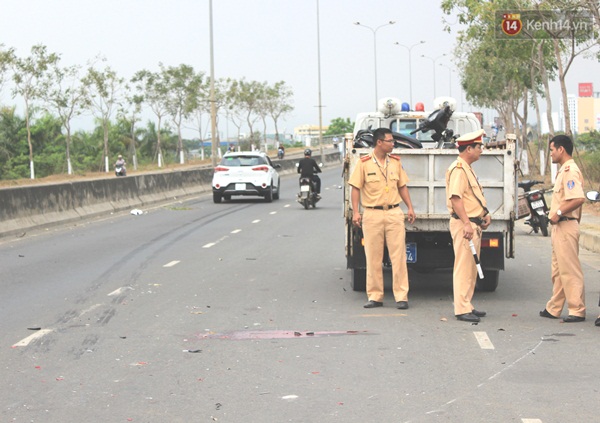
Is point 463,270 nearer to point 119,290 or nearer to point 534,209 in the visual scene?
point 119,290

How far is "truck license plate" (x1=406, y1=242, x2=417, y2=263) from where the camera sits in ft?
38.1

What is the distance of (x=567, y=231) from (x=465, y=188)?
107cm

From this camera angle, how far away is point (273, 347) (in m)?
8.67

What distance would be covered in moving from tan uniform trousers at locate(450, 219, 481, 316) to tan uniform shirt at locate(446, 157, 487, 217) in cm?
16

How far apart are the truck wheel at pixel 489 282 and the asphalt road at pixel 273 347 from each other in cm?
12

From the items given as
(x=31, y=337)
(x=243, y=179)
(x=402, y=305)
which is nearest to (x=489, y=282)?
(x=402, y=305)

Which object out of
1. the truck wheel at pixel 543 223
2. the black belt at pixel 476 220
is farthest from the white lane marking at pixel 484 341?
the truck wheel at pixel 543 223

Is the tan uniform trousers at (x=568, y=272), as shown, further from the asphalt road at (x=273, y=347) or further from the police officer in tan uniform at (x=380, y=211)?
the police officer in tan uniform at (x=380, y=211)

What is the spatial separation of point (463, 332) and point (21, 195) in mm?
15458

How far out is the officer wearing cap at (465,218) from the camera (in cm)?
1003

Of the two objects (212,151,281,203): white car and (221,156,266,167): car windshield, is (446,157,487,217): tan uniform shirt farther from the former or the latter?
(221,156,266,167): car windshield

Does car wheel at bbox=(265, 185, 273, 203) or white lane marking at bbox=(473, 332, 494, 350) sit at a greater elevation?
car wheel at bbox=(265, 185, 273, 203)

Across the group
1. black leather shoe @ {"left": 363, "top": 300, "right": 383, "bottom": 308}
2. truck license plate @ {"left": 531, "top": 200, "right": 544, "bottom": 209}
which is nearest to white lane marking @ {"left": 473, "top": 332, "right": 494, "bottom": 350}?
black leather shoe @ {"left": 363, "top": 300, "right": 383, "bottom": 308}

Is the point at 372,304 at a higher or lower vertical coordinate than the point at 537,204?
lower
